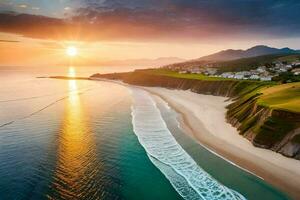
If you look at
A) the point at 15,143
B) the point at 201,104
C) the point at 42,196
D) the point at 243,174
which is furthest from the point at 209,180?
the point at 201,104

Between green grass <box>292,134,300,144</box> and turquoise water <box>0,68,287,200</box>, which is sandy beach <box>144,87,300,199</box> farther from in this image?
green grass <box>292,134,300,144</box>

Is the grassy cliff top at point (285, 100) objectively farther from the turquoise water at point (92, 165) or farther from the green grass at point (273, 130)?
the turquoise water at point (92, 165)

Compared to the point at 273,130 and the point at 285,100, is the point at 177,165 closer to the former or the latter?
the point at 273,130

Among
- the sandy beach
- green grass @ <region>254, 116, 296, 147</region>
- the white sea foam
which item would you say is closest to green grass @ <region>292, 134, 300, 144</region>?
green grass @ <region>254, 116, 296, 147</region>

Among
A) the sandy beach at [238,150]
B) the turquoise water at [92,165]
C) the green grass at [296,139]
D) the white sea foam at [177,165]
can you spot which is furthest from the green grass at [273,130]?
the white sea foam at [177,165]

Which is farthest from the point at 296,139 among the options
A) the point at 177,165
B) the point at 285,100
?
the point at 285,100

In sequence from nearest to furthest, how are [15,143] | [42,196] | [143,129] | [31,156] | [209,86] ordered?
[42,196] < [31,156] < [15,143] < [143,129] < [209,86]

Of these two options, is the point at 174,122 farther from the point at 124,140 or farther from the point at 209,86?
the point at 209,86
